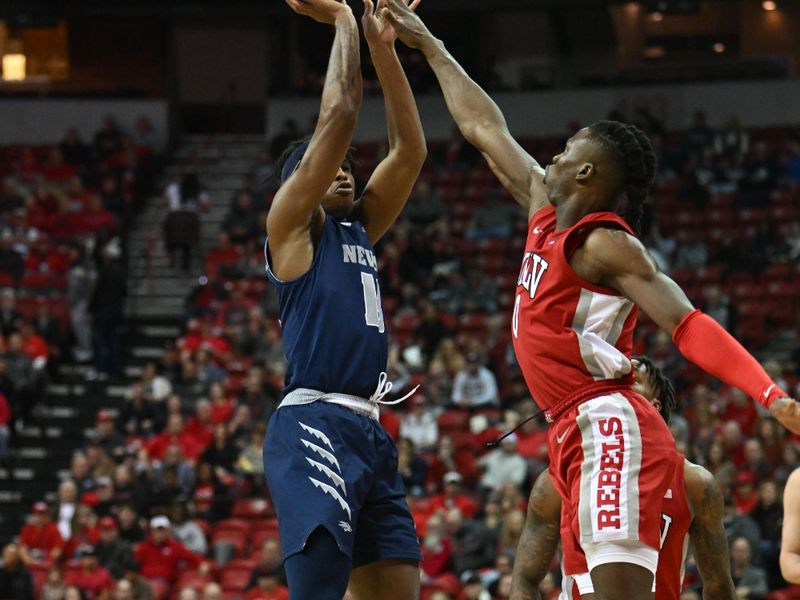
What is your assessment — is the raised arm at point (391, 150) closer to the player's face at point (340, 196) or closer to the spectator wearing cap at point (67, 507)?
the player's face at point (340, 196)

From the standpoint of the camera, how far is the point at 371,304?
17.3 feet

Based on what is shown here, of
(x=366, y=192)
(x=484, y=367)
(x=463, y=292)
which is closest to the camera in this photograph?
(x=366, y=192)

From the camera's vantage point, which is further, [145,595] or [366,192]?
[145,595]

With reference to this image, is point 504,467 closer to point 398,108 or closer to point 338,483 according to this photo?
point 398,108

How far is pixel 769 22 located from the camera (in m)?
27.0

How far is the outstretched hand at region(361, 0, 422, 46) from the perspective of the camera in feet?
18.6

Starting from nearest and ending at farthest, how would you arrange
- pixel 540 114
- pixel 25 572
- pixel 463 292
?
pixel 25 572, pixel 463 292, pixel 540 114

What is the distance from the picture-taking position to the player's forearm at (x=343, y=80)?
5.15 meters

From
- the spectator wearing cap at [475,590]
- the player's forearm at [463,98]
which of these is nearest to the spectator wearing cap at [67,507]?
the spectator wearing cap at [475,590]

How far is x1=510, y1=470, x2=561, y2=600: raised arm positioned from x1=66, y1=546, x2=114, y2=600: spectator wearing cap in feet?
27.6

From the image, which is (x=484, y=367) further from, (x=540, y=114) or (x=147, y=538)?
(x=540, y=114)

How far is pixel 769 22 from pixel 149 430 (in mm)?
15705

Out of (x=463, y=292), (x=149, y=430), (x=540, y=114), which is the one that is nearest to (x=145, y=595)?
(x=149, y=430)

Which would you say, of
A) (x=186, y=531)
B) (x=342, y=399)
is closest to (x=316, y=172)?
(x=342, y=399)
